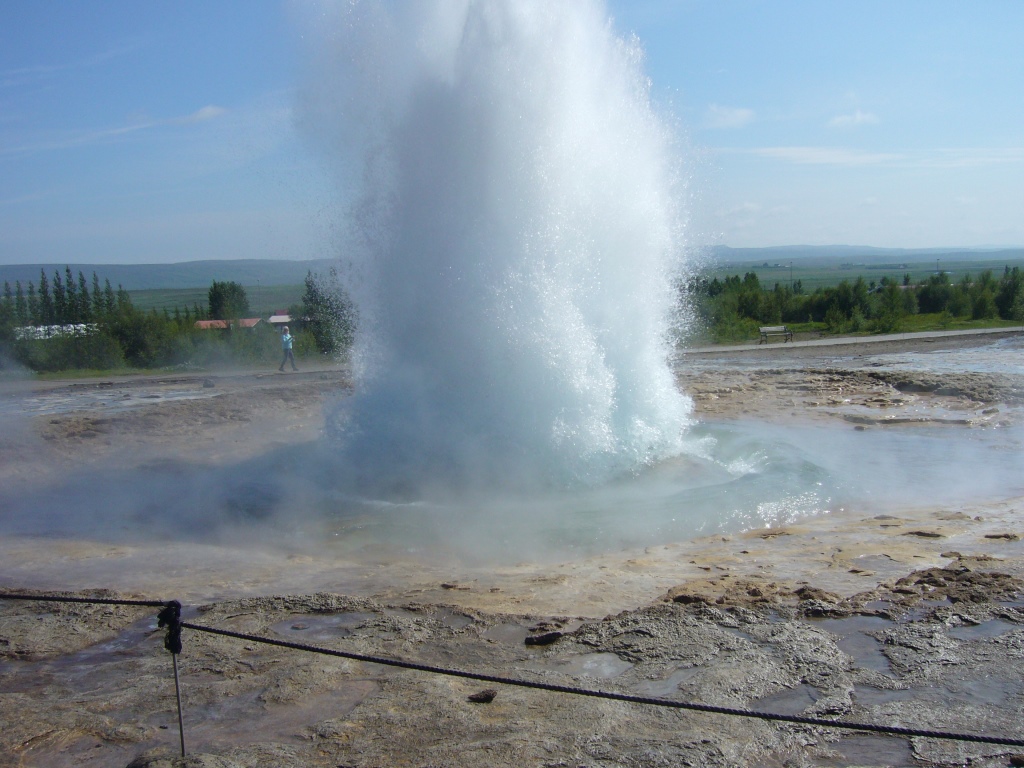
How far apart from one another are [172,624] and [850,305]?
3176 cm

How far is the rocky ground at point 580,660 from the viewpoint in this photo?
12.4ft

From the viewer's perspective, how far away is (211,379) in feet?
65.6

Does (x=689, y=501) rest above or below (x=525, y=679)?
below

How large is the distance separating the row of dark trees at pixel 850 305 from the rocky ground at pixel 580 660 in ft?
72.6

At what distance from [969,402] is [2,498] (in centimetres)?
1400

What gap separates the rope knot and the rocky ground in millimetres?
461

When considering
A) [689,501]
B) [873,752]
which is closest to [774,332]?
[689,501]

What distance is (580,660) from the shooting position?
471 centimetres

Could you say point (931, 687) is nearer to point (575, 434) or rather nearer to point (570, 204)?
point (575, 434)

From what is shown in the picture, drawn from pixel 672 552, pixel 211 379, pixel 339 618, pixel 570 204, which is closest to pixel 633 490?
pixel 672 552

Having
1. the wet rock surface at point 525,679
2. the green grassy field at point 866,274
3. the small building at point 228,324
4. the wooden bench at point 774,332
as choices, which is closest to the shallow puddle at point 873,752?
the wet rock surface at point 525,679

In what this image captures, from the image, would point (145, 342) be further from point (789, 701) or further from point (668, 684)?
point (789, 701)

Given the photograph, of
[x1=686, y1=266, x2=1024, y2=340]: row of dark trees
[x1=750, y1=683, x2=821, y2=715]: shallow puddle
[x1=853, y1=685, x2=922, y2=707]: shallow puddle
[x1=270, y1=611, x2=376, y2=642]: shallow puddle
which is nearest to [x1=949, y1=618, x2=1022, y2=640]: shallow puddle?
[x1=853, y1=685, x2=922, y2=707]: shallow puddle

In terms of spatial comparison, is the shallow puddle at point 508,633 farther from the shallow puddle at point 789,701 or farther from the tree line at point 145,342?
the tree line at point 145,342
